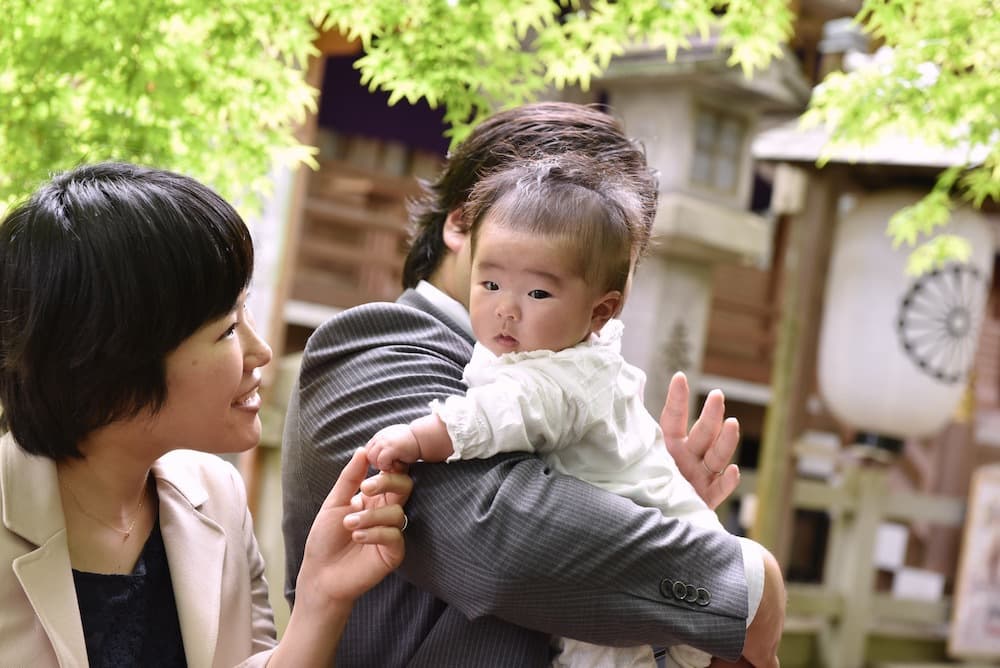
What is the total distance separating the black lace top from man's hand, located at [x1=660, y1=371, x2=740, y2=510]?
46.3 inches

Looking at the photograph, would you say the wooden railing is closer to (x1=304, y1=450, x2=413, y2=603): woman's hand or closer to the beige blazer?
the beige blazer

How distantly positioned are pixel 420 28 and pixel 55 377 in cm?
192

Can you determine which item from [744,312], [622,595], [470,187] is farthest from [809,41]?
[622,595]

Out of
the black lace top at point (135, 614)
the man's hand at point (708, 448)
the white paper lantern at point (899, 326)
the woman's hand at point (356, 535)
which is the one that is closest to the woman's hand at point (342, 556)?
the woman's hand at point (356, 535)

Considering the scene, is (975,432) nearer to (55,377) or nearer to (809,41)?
(809,41)

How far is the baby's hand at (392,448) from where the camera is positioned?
1.84 meters

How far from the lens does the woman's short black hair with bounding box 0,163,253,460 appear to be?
2.05 meters

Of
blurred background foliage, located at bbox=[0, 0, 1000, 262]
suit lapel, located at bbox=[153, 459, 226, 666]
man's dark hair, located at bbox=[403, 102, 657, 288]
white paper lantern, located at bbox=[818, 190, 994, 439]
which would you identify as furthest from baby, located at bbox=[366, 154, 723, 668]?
white paper lantern, located at bbox=[818, 190, 994, 439]

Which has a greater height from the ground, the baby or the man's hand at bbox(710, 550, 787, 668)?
the baby

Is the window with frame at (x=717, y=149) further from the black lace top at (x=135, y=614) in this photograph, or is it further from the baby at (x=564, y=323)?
the black lace top at (x=135, y=614)

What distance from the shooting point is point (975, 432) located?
34.9 ft

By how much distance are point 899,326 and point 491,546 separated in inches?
246

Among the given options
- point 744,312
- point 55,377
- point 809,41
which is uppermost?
point 809,41

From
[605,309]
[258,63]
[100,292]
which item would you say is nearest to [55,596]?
[100,292]
